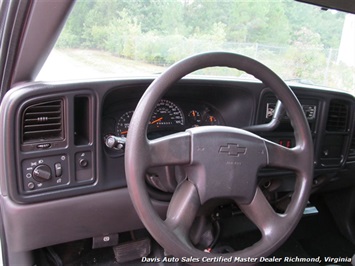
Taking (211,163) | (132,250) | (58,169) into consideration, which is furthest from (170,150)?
(132,250)

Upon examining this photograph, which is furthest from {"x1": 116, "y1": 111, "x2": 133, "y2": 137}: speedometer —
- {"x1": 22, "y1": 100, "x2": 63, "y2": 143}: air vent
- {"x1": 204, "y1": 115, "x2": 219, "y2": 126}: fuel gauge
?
{"x1": 204, "y1": 115, "x2": 219, "y2": 126}: fuel gauge

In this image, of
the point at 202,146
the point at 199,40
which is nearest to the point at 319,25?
the point at 199,40

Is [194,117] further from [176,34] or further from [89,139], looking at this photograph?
[89,139]

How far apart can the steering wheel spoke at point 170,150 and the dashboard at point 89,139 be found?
5.5 inches

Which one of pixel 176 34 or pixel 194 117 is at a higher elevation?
pixel 176 34

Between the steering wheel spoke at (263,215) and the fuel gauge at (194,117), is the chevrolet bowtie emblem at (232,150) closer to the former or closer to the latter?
the steering wheel spoke at (263,215)

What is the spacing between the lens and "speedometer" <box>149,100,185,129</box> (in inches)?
61.7

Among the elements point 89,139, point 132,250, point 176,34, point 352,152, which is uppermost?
point 176,34

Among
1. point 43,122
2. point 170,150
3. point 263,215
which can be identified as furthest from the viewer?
point 43,122

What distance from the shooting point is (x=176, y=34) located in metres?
1.54

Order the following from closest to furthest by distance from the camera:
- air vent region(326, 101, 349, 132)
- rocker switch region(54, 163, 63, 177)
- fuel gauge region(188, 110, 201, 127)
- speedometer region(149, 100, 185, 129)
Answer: rocker switch region(54, 163, 63, 177)
speedometer region(149, 100, 185, 129)
fuel gauge region(188, 110, 201, 127)
air vent region(326, 101, 349, 132)

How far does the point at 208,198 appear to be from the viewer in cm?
110

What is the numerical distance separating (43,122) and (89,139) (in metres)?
0.18

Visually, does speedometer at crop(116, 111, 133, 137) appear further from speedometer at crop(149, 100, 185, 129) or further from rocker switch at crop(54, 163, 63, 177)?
rocker switch at crop(54, 163, 63, 177)
